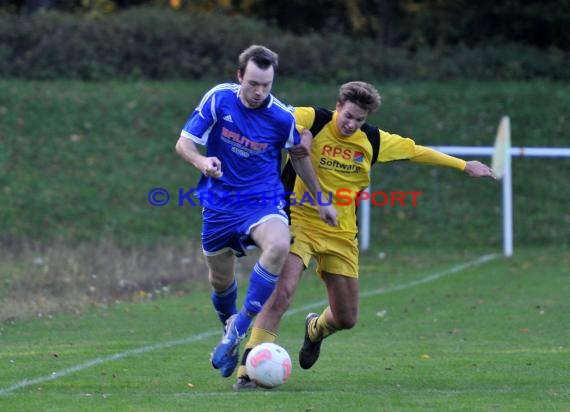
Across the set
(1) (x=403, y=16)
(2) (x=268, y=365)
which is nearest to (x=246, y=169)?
(2) (x=268, y=365)

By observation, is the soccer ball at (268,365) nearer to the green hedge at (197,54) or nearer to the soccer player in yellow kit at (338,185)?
the soccer player in yellow kit at (338,185)

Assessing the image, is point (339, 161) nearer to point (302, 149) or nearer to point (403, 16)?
point (302, 149)

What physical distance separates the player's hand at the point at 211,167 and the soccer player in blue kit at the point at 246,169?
0.81 ft

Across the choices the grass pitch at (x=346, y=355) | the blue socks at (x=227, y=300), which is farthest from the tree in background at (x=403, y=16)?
the blue socks at (x=227, y=300)

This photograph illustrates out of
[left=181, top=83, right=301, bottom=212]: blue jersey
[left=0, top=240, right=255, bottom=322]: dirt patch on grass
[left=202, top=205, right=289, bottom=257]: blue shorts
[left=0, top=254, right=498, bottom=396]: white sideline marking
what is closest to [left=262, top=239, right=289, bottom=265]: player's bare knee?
[left=202, top=205, right=289, bottom=257]: blue shorts

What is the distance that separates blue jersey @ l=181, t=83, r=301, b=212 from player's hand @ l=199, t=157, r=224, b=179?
20.5 inches

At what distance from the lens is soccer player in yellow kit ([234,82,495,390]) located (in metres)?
8.41

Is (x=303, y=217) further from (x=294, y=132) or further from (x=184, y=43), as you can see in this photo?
(x=184, y=43)

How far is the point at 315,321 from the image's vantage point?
874cm

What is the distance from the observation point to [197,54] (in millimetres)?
29375

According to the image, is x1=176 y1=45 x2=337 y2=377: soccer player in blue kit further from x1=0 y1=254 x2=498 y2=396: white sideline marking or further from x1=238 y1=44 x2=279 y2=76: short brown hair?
x1=0 y1=254 x2=498 y2=396: white sideline marking

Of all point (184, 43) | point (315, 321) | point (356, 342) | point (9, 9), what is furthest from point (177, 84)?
point (315, 321)

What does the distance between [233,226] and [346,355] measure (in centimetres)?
228

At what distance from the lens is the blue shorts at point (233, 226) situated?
26.0ft
